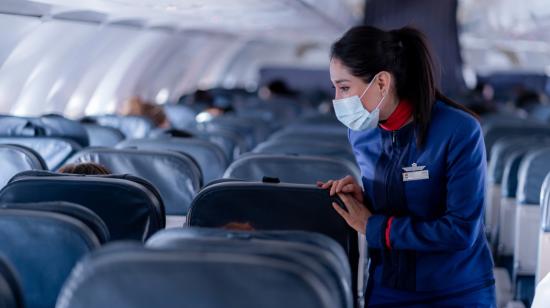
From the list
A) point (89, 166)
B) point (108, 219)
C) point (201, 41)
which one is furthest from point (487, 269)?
point (201, 41)

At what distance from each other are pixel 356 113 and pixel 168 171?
1882 millimetres

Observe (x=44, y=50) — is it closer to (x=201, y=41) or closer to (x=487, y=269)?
(x=487, y=269)

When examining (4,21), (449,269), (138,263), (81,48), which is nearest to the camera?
(138,263)

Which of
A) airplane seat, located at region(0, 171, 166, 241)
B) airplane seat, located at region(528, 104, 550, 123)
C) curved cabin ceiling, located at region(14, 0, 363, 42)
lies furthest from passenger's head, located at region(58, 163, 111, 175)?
airplane seat, located at region(528, 104, 550, 123)

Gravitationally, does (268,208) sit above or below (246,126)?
above

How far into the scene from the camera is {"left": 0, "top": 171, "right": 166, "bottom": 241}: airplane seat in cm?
343

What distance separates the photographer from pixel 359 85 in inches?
119

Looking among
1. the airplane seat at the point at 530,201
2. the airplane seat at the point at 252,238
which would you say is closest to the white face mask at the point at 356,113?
the airplane seat at the point at 252,238

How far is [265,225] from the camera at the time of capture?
3.42 metres

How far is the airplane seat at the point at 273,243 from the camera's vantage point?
7.59 feet

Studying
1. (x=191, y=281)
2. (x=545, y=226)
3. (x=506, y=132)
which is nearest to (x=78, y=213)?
(x=191, y=281)

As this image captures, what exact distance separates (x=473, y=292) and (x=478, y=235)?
0.19 m

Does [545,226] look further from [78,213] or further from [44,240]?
[44,240]

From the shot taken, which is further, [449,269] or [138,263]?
[449,269]
